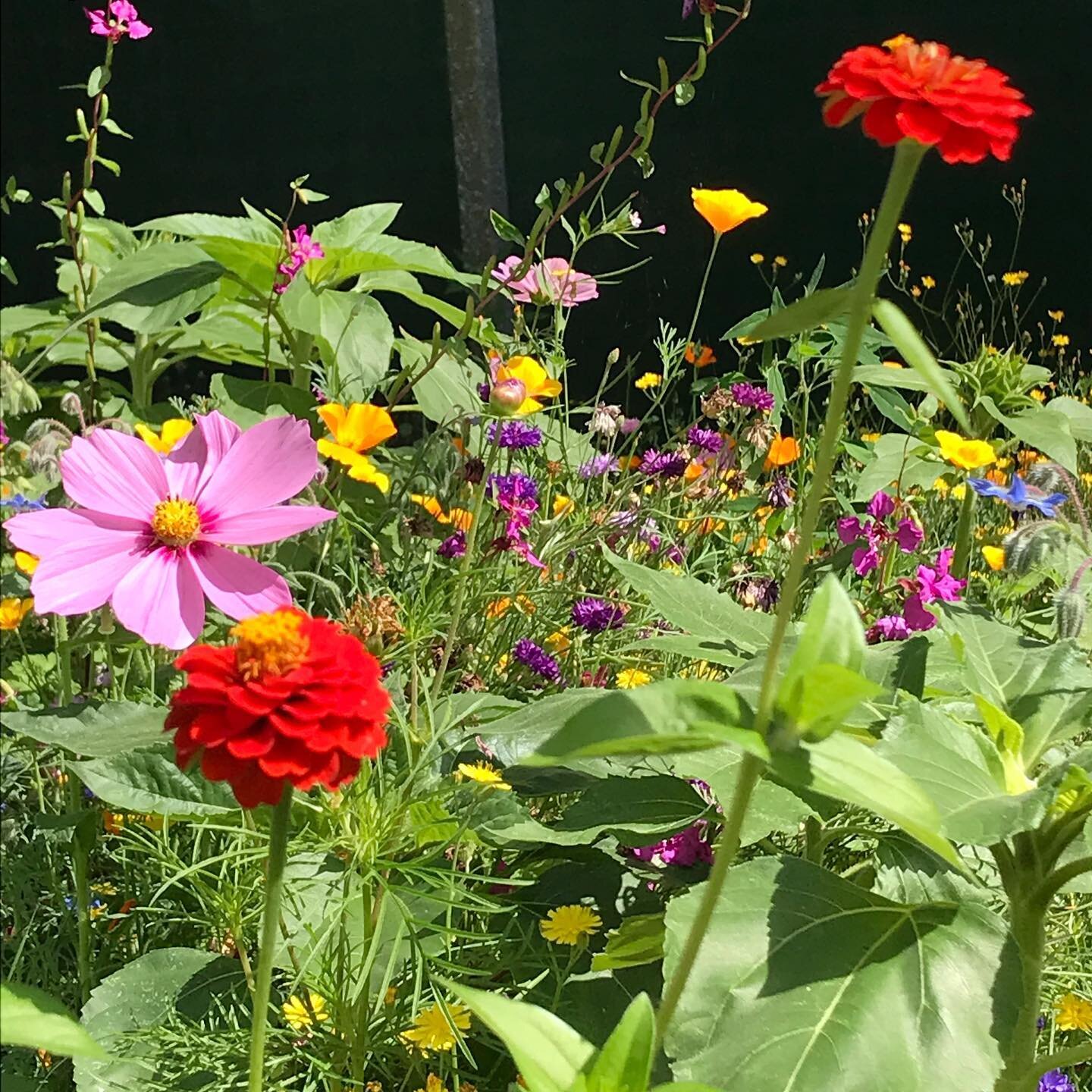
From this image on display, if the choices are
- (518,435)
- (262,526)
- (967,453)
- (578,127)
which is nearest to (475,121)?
(578,127)

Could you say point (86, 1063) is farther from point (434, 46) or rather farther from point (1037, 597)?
point (434, 46)

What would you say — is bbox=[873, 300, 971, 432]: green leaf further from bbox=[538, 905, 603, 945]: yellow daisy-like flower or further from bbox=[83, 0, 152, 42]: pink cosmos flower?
bbox=[83, 0, 152, 42]: pink cosmos flower

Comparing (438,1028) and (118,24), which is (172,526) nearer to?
(438,1028)

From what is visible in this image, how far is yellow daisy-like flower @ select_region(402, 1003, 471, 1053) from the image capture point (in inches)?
26.1

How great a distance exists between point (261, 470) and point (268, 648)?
0.26 meters

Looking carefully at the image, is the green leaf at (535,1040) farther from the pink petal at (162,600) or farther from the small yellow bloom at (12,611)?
the small yellow bloom at (12,611)

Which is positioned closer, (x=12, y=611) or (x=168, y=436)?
(x=168, y=436)

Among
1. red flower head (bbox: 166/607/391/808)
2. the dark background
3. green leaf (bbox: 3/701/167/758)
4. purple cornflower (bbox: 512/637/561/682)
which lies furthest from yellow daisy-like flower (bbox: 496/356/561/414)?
the dark background

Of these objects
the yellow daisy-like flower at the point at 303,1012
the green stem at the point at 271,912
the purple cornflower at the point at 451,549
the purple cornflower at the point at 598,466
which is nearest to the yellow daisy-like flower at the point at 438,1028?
the yellow daisy-like flower at the point at 303,1012

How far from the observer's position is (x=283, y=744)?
1.46ft

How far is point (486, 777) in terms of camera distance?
0.73 m

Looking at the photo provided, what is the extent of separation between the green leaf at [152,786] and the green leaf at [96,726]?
0.04 ft

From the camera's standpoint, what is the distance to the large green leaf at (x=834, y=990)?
54cm

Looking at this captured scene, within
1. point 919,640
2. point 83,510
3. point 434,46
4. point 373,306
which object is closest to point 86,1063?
point 83,510
